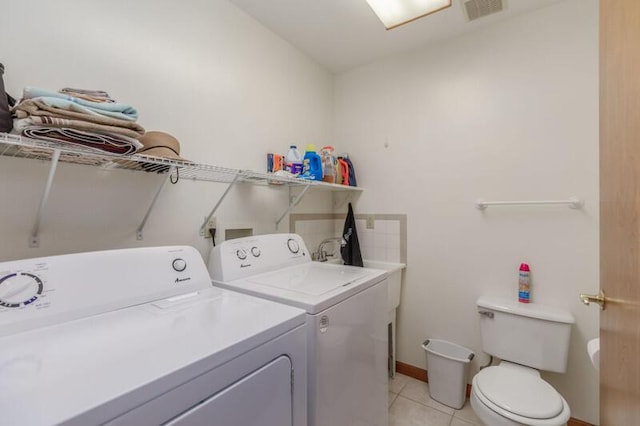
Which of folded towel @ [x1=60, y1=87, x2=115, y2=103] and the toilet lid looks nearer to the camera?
folded towel @ [x1=60, y1=87, x2=115, y2=103]

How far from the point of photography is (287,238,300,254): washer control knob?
1.86m

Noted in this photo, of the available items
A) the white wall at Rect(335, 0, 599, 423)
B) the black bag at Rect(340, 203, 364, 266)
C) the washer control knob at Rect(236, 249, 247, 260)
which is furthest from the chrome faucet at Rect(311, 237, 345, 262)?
the washer control knob at Rect(236, 249, 247, 260)

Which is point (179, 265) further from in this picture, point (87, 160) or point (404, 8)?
point (404, 8)

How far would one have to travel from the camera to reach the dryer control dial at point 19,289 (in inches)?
32.7

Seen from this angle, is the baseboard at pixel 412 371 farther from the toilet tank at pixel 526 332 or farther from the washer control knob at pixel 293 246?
the washer control knob at pixel 293 246

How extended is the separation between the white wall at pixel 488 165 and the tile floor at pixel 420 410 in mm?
226

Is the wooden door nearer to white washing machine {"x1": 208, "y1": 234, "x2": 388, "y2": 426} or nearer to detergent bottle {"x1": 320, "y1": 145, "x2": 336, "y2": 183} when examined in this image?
white washing machine {"x1": 208, "y1": 234, "x2": 388, "y2": 426}

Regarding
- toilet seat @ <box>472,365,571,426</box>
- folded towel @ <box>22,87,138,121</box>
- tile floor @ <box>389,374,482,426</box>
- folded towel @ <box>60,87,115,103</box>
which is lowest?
tile floor @ <box>389,374,482,426</box>

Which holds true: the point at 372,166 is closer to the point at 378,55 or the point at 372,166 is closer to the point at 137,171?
the point at 378,55

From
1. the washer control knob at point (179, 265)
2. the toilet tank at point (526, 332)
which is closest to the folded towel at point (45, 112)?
the washer control knob at point (179, 265)

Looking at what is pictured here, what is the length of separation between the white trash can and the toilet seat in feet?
1.09

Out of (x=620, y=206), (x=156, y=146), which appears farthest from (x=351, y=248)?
(x=620, y=206)

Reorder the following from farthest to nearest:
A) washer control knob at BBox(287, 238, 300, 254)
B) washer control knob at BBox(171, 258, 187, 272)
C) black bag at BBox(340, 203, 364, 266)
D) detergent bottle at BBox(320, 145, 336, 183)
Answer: black bag at BBox(340, 203, 364, 266) < detergent bottle at BBox(320, 145, 336, 183) < washer control knob at BBox(287, 238, 300, 254) < washer control knob at BBox(171, 258, 187, 272)

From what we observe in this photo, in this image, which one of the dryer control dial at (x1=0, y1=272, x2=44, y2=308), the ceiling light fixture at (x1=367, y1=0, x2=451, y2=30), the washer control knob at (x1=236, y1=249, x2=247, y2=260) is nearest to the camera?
the dryer control dial at (x1=0, y1=272, x2=44, y2=308)
